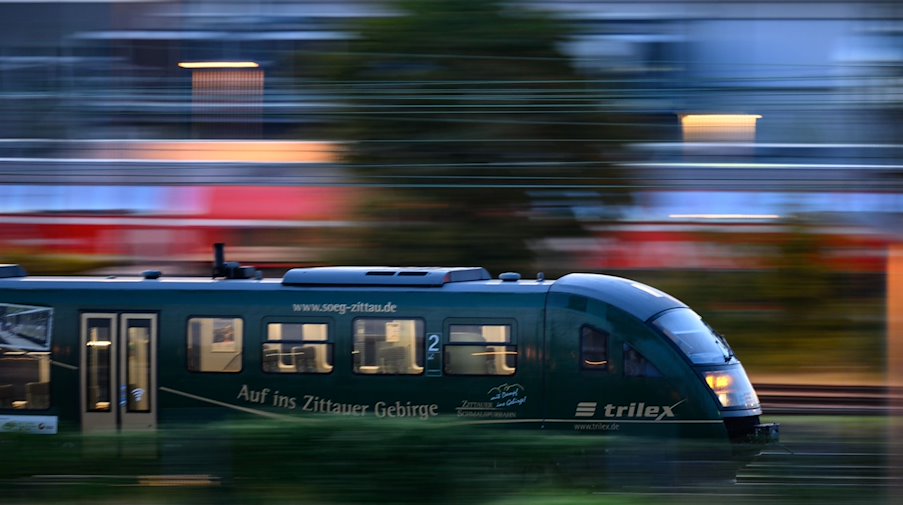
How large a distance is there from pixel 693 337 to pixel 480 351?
1853 mm

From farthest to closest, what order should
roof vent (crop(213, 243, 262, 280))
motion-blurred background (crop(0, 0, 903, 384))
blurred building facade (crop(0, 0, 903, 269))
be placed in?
1. roof vent (crop(213, 243, 262, 280))
2. motion-blurred background (crop(0, 0, 903, 384))
3. blurred building facade (crop(0, 0, 903, 269))

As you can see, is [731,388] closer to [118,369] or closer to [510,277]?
[510,277]

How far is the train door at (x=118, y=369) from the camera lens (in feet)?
30.6

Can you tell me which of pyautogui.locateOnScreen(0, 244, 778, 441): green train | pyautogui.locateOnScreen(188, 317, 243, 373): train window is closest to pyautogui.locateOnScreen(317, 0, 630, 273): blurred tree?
pyautogui.locateOnScreen(0, 244, 778, 441): green train

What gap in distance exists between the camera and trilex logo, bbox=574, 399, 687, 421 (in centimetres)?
878

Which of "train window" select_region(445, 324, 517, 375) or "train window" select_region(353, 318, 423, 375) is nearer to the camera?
"train window" select_region(445, 324, 517, 375)

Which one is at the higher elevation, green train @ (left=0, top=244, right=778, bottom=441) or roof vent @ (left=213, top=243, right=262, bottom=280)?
roof vent @ (left=213, top=243, right=262, bottom=280)

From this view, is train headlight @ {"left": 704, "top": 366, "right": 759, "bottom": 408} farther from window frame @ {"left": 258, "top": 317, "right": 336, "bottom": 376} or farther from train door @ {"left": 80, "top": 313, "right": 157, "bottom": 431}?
train door @ {"left": 80, "top": 313, "right": 157, "bottom": 431}

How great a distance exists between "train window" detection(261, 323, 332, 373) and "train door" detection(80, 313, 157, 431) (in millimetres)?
1067

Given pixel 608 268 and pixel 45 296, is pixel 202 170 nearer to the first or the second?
pixel 45 296

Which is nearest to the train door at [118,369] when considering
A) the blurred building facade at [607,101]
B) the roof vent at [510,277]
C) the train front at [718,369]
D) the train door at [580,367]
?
the blurred building facade at [607,101]

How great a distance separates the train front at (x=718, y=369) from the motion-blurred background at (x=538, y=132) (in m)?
0.98

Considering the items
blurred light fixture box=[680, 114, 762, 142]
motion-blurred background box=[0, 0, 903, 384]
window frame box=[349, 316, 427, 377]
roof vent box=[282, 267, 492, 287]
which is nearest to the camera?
motion-blurred background box=[0, 0, 903, 384]

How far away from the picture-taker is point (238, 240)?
13.3m
